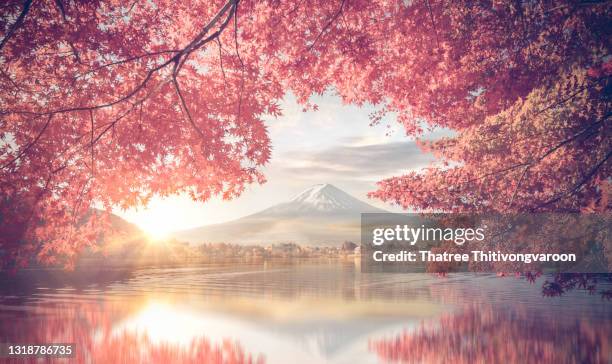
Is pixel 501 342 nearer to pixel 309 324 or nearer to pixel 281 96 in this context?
pixel 309 324

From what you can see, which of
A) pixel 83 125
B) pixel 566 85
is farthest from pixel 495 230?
pixel 83 125

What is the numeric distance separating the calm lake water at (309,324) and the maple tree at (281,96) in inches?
79.8

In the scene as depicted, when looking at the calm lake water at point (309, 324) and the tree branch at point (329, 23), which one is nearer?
the tree branch at point (329, 23)

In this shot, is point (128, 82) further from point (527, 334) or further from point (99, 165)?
point (527, 334)

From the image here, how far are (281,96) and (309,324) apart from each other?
14.8ft

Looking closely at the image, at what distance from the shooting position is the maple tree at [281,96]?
6254 mm

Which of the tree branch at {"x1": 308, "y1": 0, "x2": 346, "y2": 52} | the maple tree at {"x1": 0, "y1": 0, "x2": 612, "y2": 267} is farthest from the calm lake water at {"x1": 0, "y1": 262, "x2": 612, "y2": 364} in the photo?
the tree branch at {"x1": 308, "y1": 0, "x2": 346, "y2": 52}

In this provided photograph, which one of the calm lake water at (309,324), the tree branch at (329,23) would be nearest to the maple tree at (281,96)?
Result: the tree branch at (329,23)

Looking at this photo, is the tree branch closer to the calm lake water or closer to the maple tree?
the maple tree

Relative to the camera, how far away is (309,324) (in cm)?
923

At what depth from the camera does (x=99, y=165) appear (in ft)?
26.9

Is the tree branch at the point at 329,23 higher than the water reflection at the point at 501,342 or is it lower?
higher

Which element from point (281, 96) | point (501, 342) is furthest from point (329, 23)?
point (501, 342)

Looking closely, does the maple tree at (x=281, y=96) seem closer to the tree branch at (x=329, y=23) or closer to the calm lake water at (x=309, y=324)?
the tree branch at (x=329, y=23)
